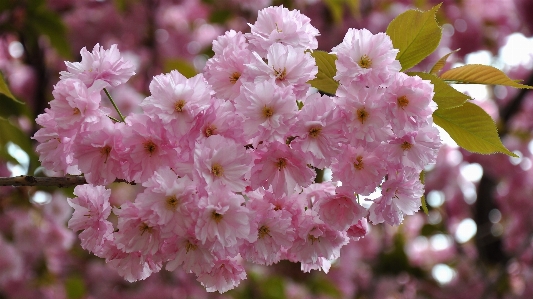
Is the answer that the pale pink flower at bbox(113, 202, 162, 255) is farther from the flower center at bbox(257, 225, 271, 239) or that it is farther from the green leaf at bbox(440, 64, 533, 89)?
the green leaf at bbox(440, 64, 533, 89)

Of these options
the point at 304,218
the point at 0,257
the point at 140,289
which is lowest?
the point at 140,289

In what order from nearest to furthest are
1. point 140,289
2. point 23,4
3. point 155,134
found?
point 155,134, point 23,4, point 140,289

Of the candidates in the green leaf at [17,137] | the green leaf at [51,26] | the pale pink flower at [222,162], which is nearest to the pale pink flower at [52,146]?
the pale pink flower at [222,162]

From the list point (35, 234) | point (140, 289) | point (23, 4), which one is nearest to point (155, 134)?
point (23, 4)

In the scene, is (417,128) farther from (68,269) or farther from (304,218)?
(68,269)

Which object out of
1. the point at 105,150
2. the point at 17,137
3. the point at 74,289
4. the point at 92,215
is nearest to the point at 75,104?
the point at 105,150

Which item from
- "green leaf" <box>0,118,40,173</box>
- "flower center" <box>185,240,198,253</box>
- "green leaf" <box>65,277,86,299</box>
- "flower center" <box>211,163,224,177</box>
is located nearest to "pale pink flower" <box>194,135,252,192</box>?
"flower center" <box>211,163,224,177</box>

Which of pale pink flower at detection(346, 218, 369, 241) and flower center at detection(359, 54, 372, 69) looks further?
pale pink flower at detection(346, 218, 369, 241)
